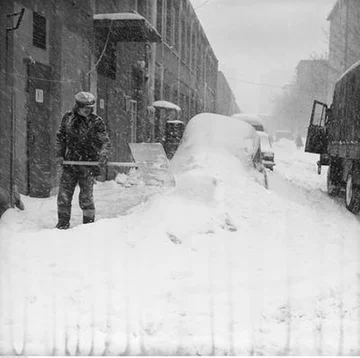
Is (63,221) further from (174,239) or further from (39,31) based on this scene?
(39,31)

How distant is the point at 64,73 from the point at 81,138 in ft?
13.2

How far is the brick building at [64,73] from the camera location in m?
8.74

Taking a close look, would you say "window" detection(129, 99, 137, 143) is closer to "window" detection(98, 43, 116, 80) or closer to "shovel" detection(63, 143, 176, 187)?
"window" detection(98, 43, 116, 80)

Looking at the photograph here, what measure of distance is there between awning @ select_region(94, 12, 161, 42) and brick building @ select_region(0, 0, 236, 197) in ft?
0.07

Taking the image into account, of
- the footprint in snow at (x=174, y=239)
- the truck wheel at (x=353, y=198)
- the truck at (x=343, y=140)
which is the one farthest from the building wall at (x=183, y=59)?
the footprint in snow at (x=174, y=239)

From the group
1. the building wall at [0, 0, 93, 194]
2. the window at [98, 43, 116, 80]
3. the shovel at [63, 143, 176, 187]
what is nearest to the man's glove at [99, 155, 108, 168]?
the shovel at [63, 143, 176, 187]

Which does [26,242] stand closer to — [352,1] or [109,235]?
[109,235]

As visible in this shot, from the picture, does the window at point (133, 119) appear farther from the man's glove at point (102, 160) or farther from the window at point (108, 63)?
the man's glove at point (102, 160)

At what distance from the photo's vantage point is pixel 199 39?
3253 cm

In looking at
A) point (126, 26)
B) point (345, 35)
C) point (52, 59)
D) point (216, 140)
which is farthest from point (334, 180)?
point (345, 35)

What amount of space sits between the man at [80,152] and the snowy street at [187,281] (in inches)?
22.0

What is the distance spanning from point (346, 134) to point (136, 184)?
4.37 m

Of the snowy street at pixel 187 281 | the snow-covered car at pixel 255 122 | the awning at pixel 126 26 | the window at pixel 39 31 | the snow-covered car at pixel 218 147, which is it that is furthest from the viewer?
the snow-covered car at pixel 255 122

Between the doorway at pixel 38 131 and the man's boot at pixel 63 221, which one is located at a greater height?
the doorway at pixel 38 131
